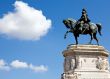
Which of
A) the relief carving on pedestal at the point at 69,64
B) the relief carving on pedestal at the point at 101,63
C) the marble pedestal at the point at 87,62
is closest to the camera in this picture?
the marble pedestal at the point at 87,62

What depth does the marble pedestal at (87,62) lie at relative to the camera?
72375mm

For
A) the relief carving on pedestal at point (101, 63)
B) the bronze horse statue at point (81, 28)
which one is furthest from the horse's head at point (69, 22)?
the relief carving on pedestal at point (101, 63)

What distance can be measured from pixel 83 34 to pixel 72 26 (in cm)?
126

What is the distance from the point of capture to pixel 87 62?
72.8 m

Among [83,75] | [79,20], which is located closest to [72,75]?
[83,75]

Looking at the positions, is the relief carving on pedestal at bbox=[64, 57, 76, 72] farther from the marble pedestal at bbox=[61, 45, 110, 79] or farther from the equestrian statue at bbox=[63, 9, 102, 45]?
the equestrian statue at bbox=[63, 9, 102, 45]

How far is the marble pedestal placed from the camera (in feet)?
237

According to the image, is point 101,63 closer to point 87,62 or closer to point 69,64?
point 87,62

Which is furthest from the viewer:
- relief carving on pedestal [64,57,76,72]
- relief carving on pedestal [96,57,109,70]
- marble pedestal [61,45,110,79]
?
relief carving on pedestal [64,57,76,72]

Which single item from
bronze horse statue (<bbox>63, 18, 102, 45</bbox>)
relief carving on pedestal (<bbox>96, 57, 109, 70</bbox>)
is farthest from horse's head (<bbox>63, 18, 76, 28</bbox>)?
relief carving on pedestal (<bbox>96, 57, 109, 70</bbox>)

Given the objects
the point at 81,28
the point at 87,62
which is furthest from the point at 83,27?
the point at 87,62

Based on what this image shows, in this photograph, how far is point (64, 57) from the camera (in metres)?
74.5

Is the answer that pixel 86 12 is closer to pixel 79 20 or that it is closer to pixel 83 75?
pixel 79 20

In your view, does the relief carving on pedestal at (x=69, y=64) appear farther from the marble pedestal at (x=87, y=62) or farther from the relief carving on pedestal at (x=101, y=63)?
the relief carving on pedestal at (x=101, y=63)
